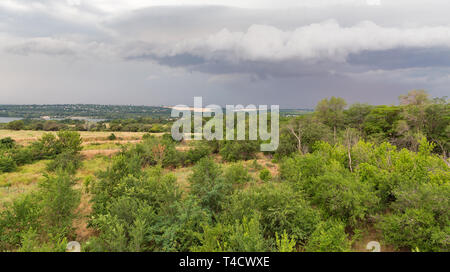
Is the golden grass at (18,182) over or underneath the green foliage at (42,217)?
underneath

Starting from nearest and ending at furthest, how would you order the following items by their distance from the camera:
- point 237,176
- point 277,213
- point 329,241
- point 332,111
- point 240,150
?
point 329,241 → point 277,213 → point 237,176 → point 240,150 → point 332,111

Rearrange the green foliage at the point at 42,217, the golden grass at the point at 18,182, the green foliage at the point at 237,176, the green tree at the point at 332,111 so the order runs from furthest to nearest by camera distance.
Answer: the green tree at the point at 332,111, the golden grass at the point at 18,182, the green foliage at the point at 237,176, the green foliage at the point at 42,217

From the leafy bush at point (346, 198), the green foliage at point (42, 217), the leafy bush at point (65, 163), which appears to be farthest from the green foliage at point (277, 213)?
the leafy bush at point (65, 163)

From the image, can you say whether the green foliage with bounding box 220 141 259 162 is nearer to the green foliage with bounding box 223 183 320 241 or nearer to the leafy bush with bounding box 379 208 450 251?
the green foliage with bounding box 223 183 320 241

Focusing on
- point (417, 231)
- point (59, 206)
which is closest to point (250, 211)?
point (417, 231)

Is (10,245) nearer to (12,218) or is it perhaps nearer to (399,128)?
(12,218)

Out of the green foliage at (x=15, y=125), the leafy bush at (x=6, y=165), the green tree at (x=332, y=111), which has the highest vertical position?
the green tree at (x=332, y=111)

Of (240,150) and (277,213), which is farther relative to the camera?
(240,150)

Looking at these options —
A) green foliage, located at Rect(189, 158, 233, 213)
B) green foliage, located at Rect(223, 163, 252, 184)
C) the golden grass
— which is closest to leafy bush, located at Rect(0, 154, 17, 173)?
the golden grass

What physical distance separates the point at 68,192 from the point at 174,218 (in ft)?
23.3

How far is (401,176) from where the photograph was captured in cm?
1212

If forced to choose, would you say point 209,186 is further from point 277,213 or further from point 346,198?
point 346,198

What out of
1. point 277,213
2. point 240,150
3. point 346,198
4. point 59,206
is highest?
point 346,198

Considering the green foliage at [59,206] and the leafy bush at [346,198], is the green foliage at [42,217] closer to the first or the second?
the green foliage at [59,206]
